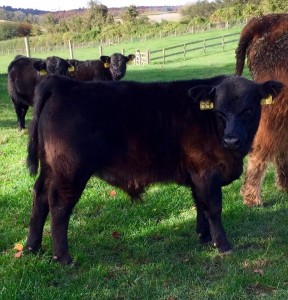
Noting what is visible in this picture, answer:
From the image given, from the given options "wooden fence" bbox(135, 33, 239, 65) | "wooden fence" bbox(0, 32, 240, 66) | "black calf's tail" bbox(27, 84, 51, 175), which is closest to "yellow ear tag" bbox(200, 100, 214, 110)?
"black calf's tail" bbox(27, 84, 51, 175)

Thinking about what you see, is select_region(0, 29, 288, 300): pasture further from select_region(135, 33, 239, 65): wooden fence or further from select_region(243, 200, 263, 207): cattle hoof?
select_region(135, 33, 239, 65): wooden fence

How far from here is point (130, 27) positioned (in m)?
67.9

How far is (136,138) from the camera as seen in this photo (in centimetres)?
412

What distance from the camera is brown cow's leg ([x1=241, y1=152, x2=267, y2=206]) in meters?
5.44

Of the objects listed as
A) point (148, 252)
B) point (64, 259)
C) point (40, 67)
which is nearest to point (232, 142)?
point (148, 252)

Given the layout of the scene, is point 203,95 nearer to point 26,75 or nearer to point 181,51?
point 26,75

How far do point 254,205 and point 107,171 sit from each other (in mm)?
2009

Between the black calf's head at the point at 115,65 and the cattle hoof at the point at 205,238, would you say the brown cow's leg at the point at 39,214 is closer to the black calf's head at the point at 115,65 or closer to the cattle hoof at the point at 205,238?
Answer: the cattle hoof at the point at 205,238

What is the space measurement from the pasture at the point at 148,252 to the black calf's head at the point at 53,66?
596cm

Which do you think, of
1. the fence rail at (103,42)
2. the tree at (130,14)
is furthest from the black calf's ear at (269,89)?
the tree at (130,14)

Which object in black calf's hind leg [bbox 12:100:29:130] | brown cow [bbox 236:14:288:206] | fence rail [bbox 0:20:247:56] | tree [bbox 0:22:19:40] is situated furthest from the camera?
tree [bbox 0:22:19:40]

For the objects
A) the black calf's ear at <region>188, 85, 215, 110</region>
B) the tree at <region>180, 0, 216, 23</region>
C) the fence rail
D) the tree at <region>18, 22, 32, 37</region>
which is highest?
the black calf's ear at <region>188, 85, 215, 110</region>

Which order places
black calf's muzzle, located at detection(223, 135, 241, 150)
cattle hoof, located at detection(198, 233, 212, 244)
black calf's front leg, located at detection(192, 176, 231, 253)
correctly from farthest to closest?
cattle hoof, located at detection(198, 233, 212, 244)
black calf's front leg, located at detection(192, 176, 231, 253)
black calf's muzzle, located at detection(223, 135, 241, 150)

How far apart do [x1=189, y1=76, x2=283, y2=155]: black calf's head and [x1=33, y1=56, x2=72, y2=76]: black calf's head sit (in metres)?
8.09
